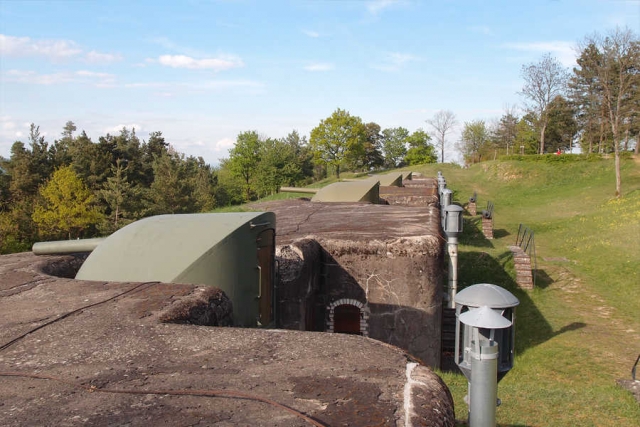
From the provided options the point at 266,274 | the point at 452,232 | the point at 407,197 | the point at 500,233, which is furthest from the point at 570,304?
the point at 266,274

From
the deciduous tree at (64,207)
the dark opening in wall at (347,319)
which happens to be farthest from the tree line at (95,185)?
the dark opening in wall at (347,319)

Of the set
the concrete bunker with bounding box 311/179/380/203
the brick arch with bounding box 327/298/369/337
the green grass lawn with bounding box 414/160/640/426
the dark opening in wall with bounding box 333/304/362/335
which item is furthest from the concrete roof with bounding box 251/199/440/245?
the green grass lawn with bounding box 414/160/640/426

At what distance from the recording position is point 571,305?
13125 millimetres

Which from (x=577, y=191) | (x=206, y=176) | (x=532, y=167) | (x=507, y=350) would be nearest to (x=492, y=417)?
(x=507, y=350)

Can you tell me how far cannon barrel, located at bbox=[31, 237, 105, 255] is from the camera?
6219 millimetres

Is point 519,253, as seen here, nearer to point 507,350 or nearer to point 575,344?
point 575,344

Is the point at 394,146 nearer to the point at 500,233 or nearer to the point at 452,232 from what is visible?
the point at 500,233

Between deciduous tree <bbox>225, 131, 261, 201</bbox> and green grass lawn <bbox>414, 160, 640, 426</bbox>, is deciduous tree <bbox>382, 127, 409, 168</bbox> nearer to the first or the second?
deciduous tree <bbox>225, 131, 261, 201</bbox>

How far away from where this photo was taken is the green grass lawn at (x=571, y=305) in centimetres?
704

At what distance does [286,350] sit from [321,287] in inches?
219

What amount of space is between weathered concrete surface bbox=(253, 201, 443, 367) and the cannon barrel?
2543 millimetres

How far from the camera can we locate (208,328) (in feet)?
12.1

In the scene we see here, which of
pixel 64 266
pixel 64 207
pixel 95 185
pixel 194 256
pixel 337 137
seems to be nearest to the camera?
pixel 194 256

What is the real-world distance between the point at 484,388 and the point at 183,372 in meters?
1.69
